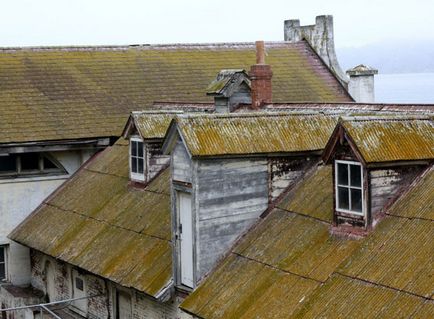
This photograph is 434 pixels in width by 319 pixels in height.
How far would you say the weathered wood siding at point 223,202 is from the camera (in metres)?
16.1

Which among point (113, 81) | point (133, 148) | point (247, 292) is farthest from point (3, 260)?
point (247, 292)

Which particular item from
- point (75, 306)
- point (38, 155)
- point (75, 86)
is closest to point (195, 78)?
point (75, 86)

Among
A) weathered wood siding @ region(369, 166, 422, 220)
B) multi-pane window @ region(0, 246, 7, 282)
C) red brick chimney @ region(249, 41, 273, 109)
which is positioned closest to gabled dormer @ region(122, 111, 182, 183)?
red brick chimney @ region(249, 41, 273, 109)

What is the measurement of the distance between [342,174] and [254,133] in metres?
2.59

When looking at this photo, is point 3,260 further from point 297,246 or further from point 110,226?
point 297,246

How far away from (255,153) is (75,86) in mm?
12870

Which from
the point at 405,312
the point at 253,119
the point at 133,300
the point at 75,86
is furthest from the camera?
the point at 75,86

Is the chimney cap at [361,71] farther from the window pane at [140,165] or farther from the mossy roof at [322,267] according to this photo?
the mossy roof at [322,267]

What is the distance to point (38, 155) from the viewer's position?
25672 millimetres

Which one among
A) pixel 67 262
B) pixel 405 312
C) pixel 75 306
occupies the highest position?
pixel 405 312

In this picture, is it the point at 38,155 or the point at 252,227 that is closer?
the point at 252,227

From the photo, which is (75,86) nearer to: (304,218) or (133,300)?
(133,300)

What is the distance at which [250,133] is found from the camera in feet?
55.1

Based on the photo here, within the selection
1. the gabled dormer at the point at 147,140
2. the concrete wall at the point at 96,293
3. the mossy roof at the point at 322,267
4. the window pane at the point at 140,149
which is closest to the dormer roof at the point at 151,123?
the gabled dormer at the point at 147,140
